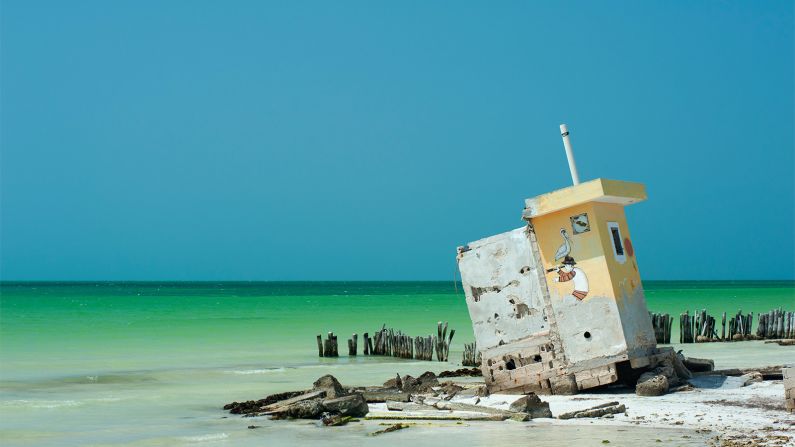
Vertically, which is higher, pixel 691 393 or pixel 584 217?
pixel 584 217

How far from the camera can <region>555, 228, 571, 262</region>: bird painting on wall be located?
13.9 meters

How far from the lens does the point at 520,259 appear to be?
14.3 m

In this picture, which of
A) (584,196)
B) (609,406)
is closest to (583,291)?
(584,196)

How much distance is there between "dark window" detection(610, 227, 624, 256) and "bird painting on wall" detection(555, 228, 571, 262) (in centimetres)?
68

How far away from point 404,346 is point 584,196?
11649 millimetres

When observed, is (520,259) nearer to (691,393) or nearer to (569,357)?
(569,357)

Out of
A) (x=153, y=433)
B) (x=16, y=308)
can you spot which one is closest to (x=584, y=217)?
(x=153, y=433)

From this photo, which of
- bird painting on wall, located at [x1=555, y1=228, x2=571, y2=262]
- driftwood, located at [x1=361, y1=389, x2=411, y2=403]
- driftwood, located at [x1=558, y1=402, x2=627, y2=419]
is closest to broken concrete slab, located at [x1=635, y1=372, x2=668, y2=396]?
driftwood, located at [x1=558, y1=402, x2=627, y2=419]

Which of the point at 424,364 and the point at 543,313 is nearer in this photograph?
the point at 543,313

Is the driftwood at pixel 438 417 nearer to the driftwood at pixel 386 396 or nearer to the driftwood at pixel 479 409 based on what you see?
the driftwood at pixel 479 409

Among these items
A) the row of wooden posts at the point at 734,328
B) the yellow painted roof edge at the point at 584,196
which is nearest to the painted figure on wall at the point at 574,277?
the yellow painted roof edge at the point at 584,196

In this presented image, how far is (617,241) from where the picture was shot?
46.1 ft

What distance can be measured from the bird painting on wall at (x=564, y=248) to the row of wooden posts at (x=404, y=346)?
9.02 meters

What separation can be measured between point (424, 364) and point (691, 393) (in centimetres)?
994
